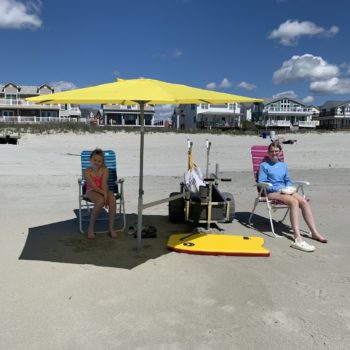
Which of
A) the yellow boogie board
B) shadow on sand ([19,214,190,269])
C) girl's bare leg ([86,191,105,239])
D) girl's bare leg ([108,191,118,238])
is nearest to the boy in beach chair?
the yellow boogie board

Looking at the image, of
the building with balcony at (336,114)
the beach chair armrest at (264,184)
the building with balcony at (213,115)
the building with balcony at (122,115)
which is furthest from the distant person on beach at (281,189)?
the building with balcony at (336,114)

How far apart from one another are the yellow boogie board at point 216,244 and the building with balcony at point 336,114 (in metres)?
82.1

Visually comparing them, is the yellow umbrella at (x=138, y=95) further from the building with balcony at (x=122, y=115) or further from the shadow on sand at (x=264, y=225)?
the building with balcony at (x=122, y=115)

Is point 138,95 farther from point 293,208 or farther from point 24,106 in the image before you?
point 24,106

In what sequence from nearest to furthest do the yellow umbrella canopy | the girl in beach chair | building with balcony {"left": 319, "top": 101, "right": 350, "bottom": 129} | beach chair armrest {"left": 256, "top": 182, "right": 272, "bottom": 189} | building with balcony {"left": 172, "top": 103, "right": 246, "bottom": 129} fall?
the yellow umbrella canopy
the girl in beach chair
beach chair armrest {"left": 256, "top": 182, "right": 272, "bottom": 189}
building with balcony {"left": 172, "top": 103, "right": 246, "bottom": 129}
building with balcony {"left": 319, "top": 101, "right": 350, "bottom": 129}

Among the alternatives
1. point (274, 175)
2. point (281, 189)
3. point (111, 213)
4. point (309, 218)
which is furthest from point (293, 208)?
point (111, 213)

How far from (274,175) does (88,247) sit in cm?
259

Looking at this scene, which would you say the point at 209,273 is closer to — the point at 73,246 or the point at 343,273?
the point at 343,273

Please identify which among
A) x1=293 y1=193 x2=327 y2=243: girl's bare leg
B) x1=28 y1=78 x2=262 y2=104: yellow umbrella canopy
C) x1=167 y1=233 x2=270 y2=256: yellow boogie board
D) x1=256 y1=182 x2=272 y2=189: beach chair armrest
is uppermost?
x1=28 y1=78 x2=262 y2=104: yellow umbrella canopy

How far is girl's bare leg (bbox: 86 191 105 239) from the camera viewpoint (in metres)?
5.06

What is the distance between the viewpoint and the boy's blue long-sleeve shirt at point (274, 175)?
558cm

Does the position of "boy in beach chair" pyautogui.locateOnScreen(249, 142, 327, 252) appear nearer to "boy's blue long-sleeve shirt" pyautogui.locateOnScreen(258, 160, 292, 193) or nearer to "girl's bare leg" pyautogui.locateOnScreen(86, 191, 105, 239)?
"boy's blue long-sleeve shirt" pyautogui.locateOnScreen(258, 160, 292, 193)

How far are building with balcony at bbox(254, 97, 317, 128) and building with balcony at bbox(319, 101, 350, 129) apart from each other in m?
10.1

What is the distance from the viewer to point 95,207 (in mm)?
5145
